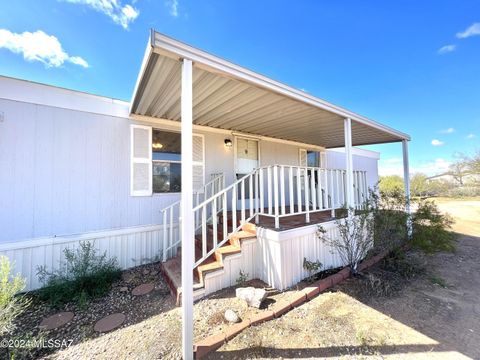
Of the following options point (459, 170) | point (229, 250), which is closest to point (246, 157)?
point (229, 250)

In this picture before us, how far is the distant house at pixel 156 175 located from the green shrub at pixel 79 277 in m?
0.19

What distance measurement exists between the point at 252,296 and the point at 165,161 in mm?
3233

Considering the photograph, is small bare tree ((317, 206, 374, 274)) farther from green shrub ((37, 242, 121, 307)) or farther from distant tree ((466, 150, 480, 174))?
distant tree ((466, 150, 480, 174))

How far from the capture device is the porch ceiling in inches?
87.7

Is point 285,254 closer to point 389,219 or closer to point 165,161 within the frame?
point 389,219

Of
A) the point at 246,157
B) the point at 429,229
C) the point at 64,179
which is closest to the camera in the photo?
the point at 64,179

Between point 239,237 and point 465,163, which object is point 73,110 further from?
point 465,163

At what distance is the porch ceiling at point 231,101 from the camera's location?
7.31 ft

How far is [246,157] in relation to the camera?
18.9ft

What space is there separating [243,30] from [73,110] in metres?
4.84

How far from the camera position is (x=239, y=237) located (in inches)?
131

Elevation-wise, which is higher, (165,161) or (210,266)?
(165,161)

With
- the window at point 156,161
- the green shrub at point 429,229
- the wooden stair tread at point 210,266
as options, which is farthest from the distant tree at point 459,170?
the wooden stair tread at point 210,266

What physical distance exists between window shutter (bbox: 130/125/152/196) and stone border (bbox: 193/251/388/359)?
307 centimetres
